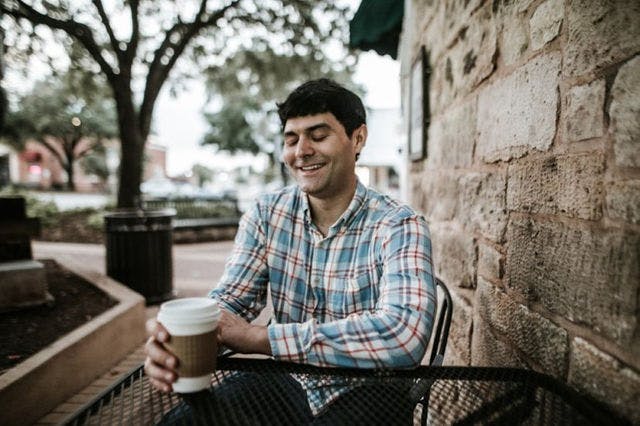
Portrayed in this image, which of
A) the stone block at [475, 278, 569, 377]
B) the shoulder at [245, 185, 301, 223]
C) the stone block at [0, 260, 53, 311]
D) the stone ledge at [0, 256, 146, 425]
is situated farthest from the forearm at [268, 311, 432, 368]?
the stone block at [0, 260, 53, 311]

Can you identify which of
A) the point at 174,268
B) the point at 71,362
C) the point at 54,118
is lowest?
the point at 174,268

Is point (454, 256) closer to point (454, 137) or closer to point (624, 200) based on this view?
point (454, 137)

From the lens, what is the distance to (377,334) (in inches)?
45.4

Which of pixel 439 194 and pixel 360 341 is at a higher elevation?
pixel 439 194

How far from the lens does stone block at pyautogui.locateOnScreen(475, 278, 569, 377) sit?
1238 mm

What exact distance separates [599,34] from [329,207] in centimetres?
108

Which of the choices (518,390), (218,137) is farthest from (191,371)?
(218,137)

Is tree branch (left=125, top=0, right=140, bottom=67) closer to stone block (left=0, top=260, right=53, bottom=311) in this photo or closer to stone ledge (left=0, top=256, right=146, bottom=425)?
stone block (left=0, top=260, right=53, bottom=311)

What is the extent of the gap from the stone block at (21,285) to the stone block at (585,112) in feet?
13.0

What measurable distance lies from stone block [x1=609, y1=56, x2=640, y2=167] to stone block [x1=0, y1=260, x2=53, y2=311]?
13.3 ft

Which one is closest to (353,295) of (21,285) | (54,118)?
(21,285)

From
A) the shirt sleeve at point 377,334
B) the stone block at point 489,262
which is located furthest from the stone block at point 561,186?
the shirt sleeve at point 377,334

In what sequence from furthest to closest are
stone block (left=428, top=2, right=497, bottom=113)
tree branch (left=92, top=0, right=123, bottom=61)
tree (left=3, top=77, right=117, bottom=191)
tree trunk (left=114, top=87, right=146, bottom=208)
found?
1. tree (left=3, top=77, right=117, bottom=191)
2. tree trunk (left=114, top=87, right=146, bottom=208)
3. tree branch (left=92, top=0, right=123, bottom=61)
4. stone block (left=428, top=2, right=497, bottom=113)

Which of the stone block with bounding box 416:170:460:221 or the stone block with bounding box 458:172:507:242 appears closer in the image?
the stone block with bounding box 458:172:507:242
